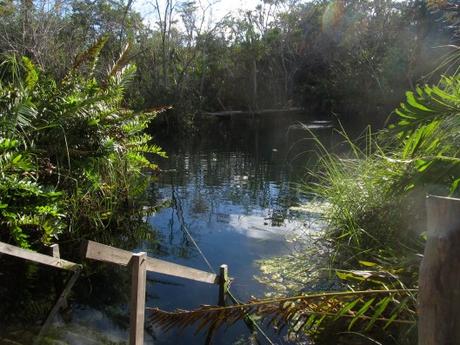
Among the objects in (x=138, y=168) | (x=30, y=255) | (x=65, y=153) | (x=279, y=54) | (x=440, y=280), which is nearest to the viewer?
(x=440, y=280)

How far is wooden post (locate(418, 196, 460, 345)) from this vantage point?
1.29 meters

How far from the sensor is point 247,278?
563 cm

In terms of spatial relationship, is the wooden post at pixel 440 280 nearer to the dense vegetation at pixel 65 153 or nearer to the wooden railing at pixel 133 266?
the wooden railing at pixel 133 266

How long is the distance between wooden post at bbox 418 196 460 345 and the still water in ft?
9.60

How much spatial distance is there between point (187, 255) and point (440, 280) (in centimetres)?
557

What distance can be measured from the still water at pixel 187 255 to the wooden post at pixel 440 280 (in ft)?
9.60

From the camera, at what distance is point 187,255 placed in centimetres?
673

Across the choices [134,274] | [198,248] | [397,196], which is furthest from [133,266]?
[198,248]

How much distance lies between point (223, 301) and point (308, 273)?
1.03m

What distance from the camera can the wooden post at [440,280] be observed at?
4.25ft

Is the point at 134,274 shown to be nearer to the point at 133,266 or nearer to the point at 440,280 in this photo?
the point at 133,266

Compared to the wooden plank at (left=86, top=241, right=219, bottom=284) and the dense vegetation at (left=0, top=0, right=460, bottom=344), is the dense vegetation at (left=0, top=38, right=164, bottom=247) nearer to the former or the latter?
the dense vegetation at (left=0, top=0, right=460, bottom=344)

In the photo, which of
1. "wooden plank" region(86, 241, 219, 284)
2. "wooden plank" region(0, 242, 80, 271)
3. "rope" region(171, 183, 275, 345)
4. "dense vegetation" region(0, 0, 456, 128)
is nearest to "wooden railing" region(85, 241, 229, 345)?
"wooden plank" region(86, 241, 219, 284)

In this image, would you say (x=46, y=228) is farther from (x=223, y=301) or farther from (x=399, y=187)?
(x=399, y=187)
